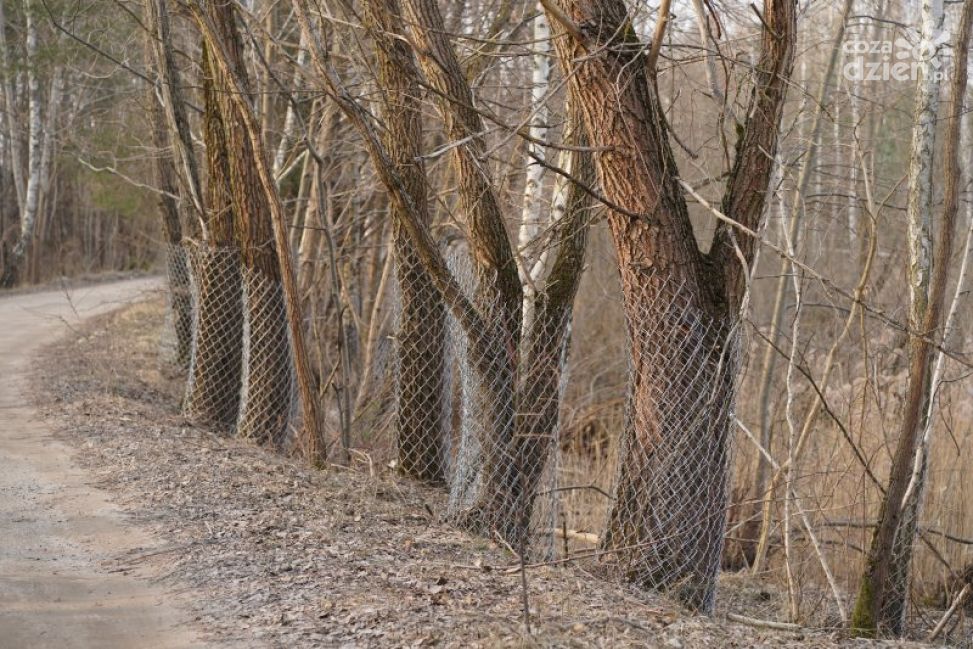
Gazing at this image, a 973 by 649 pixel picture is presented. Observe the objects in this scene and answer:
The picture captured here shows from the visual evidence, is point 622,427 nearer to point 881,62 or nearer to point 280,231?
point 280,231

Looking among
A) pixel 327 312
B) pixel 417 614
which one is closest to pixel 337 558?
pixel 417 614

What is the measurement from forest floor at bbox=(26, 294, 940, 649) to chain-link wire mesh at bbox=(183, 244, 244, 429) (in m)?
1.27

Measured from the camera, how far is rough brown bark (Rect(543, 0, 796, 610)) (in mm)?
5453

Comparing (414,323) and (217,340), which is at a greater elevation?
(414,323)

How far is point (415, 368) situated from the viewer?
7438 millimetres

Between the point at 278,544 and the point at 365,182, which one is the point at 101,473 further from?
the point at 365,182

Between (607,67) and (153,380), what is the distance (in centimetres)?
798

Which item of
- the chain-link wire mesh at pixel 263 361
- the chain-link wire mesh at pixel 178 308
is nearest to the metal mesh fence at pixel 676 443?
the chain-link wire mesh at pixel 263 361

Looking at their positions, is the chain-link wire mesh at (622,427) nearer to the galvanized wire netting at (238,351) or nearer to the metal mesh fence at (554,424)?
the metal mesh fence at (554,424)

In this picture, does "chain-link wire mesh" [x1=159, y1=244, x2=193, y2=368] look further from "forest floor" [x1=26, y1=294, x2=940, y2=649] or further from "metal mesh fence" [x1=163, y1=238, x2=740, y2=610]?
"metal mesh fence" [x1=163, y1=238, x2=740, y2=610]

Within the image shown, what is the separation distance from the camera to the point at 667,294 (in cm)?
557

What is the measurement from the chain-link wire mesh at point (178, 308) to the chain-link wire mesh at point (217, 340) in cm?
335

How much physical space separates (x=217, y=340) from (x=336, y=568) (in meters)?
4.72

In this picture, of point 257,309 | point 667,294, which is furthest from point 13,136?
point 667,294
